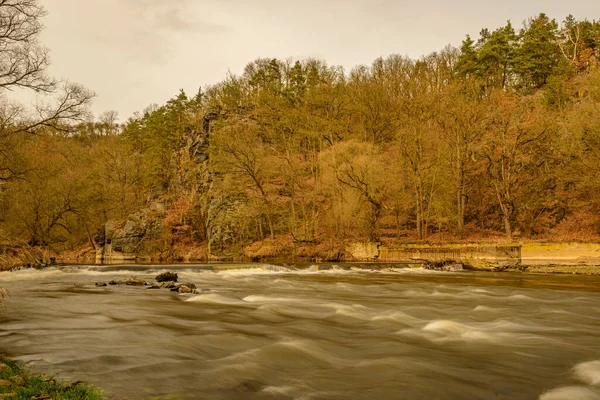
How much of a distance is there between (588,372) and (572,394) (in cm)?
118

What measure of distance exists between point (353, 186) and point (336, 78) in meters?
20.4

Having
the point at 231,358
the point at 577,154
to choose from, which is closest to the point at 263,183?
the point at 577,154

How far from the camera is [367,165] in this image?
33062 mm

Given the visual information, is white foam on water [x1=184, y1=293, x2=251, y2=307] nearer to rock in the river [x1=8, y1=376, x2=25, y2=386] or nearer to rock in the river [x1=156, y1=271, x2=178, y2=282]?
rock in the river [x1=156, y1=271, x2=178, y2=282]

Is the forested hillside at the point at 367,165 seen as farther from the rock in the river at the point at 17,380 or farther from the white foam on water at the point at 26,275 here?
the rock in the river at the point at 17,380

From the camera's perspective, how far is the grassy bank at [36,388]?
4330mm

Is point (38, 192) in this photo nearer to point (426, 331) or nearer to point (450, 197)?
point (450, 197)

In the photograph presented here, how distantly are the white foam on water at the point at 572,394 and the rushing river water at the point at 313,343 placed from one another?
0.10 ft

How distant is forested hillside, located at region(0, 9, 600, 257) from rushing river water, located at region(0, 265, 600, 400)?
48.0 ft

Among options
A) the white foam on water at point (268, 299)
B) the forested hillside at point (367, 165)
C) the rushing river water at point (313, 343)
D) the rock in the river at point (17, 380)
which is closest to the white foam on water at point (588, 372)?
the rushing river water at point (313, 343)

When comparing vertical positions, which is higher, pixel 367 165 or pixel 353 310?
pixel 367 165

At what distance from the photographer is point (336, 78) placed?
4928 cm

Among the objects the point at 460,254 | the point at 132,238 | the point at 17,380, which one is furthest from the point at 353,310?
the point at 132,238

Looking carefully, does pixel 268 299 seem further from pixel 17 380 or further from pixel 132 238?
pixel 132 238
